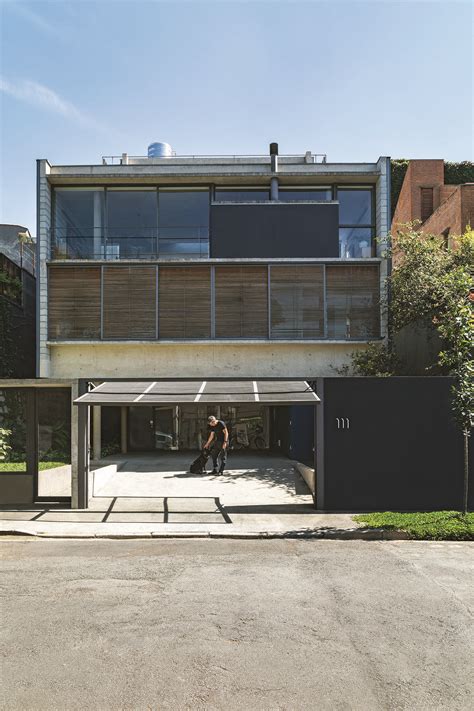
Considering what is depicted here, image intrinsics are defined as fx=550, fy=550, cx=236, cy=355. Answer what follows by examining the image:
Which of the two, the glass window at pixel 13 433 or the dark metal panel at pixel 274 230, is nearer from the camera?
the glass window at pixel 13 433

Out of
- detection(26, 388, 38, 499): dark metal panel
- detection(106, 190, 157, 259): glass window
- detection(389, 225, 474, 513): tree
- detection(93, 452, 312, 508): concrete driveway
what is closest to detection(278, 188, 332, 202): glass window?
detection(389, 225, 474, 513): tree

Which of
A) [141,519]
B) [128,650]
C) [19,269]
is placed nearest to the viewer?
[128,650]

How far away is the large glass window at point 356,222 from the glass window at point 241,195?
281 cm

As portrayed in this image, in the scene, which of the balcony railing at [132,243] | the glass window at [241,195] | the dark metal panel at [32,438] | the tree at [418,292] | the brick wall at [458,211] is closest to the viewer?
the dark metal panel at [32,438]

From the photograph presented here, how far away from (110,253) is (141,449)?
8272 mm

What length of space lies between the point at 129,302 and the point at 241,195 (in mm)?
5876

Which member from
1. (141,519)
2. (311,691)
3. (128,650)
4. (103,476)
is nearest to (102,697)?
(128,650)

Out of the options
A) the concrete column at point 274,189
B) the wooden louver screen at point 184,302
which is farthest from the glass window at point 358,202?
the wooden louver screen at point 184,302

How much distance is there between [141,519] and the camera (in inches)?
464

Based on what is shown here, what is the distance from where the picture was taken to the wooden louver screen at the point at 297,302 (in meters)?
18.8

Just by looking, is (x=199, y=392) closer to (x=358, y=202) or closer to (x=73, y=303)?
(x=73, y=303)

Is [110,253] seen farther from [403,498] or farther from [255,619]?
[255,619]

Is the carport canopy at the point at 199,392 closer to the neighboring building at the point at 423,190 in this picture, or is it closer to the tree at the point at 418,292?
the tree at the point at 418,292

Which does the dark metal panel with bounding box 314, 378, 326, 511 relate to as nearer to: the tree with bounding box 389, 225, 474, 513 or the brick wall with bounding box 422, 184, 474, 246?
the tree with bounding box 389, 225, 474, 513
